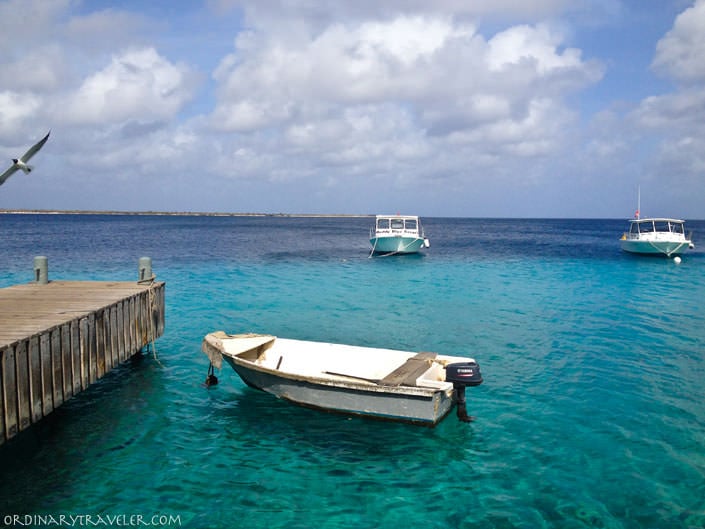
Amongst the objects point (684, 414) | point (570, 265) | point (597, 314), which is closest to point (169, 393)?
point (684, 414)

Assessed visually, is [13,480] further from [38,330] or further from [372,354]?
[372,354]

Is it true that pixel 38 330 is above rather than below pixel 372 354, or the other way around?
above

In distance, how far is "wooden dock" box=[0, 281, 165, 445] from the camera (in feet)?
26.6

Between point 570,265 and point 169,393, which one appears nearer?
point 169,393

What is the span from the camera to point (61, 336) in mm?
9547

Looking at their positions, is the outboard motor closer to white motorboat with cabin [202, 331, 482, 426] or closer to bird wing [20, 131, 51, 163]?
white motorboat with cabin [202, 331, 482, 426]

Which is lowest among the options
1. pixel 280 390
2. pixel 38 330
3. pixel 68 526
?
pixel 68 526

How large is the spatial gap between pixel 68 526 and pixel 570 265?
45.9m

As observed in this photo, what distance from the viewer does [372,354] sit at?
12.9m

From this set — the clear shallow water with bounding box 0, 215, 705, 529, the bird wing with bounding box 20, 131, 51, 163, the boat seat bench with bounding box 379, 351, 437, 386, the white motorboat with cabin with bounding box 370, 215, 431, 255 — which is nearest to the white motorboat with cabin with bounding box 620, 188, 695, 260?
the white motorboat with cabin with bounding box 370, 215, 431, 255

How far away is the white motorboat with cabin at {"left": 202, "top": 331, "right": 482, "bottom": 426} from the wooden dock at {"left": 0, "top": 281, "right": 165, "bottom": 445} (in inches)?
87.5

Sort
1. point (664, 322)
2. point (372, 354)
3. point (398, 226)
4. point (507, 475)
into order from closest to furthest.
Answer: point (507, 475)
point (372, 354)
point (664, 322)
point (398, 226)

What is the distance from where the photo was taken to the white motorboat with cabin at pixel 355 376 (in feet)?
34.6

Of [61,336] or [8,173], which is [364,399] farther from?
[8,173]
